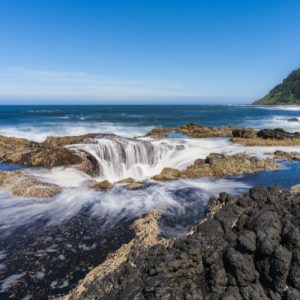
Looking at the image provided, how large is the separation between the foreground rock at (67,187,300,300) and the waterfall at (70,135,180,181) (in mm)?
13784

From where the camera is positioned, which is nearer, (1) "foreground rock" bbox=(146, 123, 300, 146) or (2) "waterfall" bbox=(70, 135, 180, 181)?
(2) "waterfall" bbox=(70, 135, 180, 181)

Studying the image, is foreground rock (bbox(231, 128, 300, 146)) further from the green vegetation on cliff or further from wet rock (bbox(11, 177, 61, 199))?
the green vegetation on cliff

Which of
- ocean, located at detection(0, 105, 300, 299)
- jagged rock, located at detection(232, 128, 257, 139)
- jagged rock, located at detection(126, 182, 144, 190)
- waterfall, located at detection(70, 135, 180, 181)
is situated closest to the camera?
ocean, located at detection(0, 105, 300, 299)

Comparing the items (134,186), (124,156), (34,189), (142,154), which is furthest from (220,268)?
(142,154)

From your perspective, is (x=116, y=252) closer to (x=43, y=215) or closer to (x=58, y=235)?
(x=58, y=235)

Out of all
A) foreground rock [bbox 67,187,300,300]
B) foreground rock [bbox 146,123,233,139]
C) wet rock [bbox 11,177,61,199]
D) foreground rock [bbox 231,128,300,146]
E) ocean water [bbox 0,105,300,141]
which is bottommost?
ocean water [bbox 0,105,300,141]

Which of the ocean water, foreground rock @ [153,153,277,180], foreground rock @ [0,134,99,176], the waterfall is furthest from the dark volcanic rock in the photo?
the ocean water

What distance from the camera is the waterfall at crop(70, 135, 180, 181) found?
75.2ft

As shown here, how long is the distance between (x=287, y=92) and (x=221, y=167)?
568ft

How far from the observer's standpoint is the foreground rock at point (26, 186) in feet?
52.6

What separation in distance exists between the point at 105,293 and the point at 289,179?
13885 millimetres

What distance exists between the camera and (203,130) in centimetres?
3941

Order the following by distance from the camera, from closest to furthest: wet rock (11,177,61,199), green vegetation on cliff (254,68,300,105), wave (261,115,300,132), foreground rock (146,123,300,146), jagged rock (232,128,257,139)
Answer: wet rock (11,177,61,199) → foreground rock (146,123,300,146) → jagged rock (232,128,257,139) → wave (261,115,300,132) → green vegetation on cliff (254,68,300,105)

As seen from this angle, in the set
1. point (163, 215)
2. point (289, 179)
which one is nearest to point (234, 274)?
point (163, 215)
